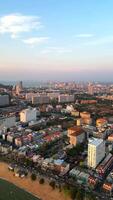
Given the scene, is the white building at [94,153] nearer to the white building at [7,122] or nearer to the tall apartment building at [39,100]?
the white building at [7,122]

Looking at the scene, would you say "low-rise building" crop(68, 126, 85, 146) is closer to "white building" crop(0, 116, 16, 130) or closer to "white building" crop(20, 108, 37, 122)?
"white building" crop(0, 116, 16, 130)

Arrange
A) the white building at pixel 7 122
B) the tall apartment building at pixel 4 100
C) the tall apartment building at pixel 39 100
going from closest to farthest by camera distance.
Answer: the white building at pixel 7 122, the tall apartment building at pixel 4 100, the tall apartment building at pixel 39 100

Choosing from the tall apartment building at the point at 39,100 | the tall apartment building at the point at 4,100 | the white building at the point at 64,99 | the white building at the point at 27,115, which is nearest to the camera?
the white building at the point at 27,115

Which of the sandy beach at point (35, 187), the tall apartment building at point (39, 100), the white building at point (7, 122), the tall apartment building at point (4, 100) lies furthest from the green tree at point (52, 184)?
the tall apartment building at point (39, 100)

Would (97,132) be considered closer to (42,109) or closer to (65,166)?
(65,166)

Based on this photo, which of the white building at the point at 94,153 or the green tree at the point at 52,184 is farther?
the white building at the point at 94,153

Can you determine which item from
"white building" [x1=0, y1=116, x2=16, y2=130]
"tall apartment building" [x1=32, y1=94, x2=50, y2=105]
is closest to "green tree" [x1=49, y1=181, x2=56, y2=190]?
"white building" [x1=0, y1=116, x2=16, y2=130]
